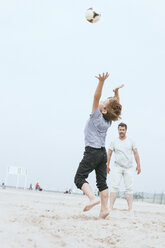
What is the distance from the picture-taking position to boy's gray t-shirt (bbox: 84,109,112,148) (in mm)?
4805

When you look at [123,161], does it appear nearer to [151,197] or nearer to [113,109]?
[113,109]

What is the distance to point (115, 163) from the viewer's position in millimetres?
7223

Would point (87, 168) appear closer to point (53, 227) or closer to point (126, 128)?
point (53, 227)

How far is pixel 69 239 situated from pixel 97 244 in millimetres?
262

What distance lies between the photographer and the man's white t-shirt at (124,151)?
7.11 m

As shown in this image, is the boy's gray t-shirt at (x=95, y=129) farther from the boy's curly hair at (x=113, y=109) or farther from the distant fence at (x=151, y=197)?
the distant fence at (x=151, y=197)

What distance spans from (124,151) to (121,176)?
553 mm

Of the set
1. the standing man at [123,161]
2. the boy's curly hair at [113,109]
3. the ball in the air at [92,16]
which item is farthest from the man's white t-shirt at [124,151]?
the ball in the air at [92,16]

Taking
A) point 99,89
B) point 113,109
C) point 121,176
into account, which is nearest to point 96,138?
point 113,109

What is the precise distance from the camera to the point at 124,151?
709 cm

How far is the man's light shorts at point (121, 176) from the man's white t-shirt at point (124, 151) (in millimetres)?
95

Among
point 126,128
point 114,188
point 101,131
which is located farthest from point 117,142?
point 101,131

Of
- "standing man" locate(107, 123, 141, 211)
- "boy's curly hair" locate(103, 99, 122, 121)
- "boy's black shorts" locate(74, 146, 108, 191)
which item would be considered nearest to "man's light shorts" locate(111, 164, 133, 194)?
"standing man" locate(107, 123, 141, 211)

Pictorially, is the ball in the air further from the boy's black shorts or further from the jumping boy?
the boy's black shorts
